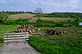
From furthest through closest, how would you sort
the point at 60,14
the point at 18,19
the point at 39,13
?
the point at 60,14, the point at 39,13, the point at 18,19

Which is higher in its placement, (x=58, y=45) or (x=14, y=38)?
(x=58, y=45)

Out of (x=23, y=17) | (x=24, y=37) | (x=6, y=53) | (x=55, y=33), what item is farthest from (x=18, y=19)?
(x=6, y=53)

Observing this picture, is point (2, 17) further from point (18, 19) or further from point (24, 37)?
point (24, 37)

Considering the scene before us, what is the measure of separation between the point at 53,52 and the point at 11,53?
7.27ft

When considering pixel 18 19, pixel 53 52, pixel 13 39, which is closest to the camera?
pixel 53 52

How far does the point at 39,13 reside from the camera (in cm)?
8188

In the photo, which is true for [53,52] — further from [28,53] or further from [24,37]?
[24,37]

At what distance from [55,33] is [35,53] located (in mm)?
14440

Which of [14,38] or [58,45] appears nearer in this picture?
[58,45]

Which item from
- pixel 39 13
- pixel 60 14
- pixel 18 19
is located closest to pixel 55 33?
pixel 18 19

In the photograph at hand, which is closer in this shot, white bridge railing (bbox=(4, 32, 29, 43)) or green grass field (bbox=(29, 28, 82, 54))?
green grass field (bbox=(29, 28, 82, 54))

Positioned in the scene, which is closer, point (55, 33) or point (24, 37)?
point (24, 37)

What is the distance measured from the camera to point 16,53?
42.7ft

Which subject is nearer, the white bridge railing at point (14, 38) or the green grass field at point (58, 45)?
the green grass field at point (58, 45)
